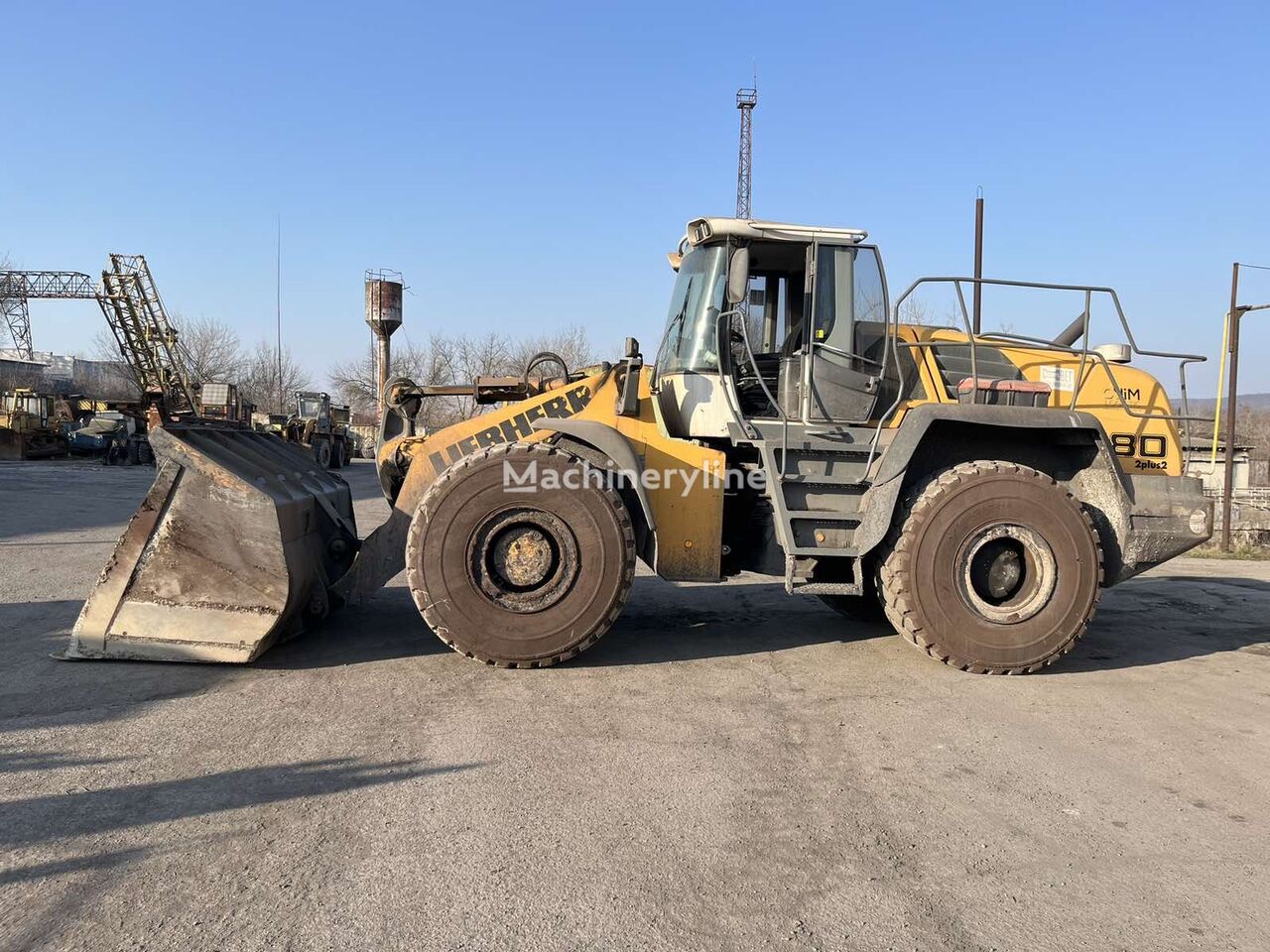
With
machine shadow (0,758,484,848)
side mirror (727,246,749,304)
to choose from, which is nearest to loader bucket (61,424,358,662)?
machine shadow (0,758,484,848)

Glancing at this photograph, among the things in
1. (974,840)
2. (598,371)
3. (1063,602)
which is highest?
(598,371)

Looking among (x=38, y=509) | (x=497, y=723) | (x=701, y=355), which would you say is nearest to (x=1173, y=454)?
(x=701, y=355)

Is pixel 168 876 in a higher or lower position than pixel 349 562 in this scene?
lower

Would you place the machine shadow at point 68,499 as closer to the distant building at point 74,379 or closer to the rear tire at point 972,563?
the rear tire at point 972,563

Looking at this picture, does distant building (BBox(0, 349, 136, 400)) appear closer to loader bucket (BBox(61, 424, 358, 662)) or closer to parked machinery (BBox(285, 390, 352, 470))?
parked machinery (BBox(285, 390, 352, 470))

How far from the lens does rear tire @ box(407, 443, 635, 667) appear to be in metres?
4.95

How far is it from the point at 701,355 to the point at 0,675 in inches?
180

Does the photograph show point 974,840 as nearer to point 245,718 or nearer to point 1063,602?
point 1063,602

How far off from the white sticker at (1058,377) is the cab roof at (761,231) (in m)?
1.61

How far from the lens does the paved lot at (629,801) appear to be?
2.54 m

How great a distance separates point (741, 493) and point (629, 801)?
2.74 m

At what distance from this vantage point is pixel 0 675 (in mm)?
4562

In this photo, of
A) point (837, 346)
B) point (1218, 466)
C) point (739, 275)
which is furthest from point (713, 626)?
point (1218, 466)

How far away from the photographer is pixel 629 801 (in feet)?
10.9
